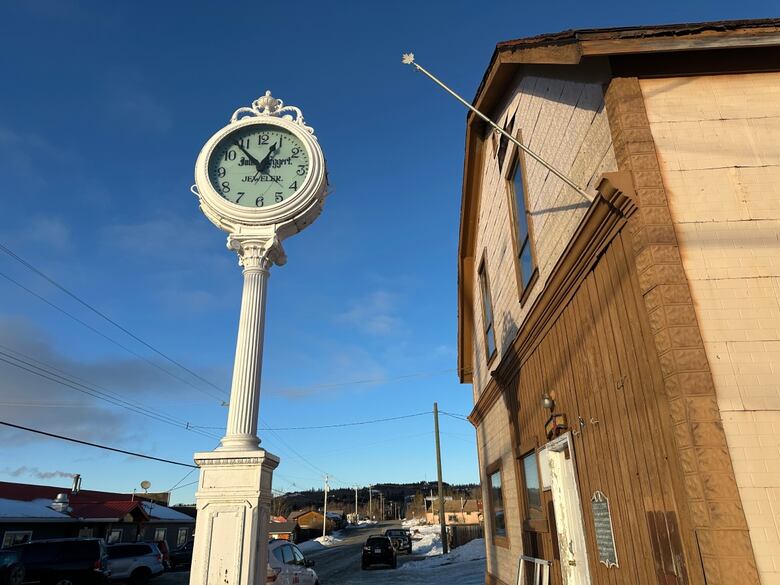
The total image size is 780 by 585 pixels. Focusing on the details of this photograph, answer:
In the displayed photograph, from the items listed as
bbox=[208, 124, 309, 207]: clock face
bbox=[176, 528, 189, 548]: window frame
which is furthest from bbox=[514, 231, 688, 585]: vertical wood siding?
bbox=[176, 528, 189, 548]: window frame

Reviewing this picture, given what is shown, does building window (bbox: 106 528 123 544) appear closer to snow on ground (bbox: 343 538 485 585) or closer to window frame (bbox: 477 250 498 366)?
snow on ground (bbox: 343 538 485 585)

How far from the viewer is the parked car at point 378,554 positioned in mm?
23688

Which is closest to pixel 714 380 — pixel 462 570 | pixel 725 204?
pixel 725 204

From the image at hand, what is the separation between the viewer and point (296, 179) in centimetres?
736

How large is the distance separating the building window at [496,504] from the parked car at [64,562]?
1172 cm

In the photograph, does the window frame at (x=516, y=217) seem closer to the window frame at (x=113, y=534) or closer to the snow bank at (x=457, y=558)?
the snow bank at (x=457, y=558)

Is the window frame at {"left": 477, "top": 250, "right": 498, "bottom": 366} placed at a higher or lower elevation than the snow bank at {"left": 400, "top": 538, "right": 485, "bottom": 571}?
higher

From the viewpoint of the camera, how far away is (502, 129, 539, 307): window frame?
23.7 ft

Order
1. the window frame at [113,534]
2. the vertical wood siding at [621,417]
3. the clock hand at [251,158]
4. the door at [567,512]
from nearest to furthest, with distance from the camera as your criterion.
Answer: the vertical wood siding at [621,417] → the door at [567,512] → the clock hand at [251,158] → the window frame at [113,534]

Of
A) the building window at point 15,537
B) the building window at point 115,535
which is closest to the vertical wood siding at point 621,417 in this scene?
the building window at point 15,537

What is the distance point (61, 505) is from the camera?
25844 millimetres

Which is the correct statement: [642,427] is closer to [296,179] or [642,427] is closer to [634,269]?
[634,269]

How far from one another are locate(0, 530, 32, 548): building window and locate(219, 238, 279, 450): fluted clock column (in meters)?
22.6

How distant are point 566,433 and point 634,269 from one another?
2487 millimetres
